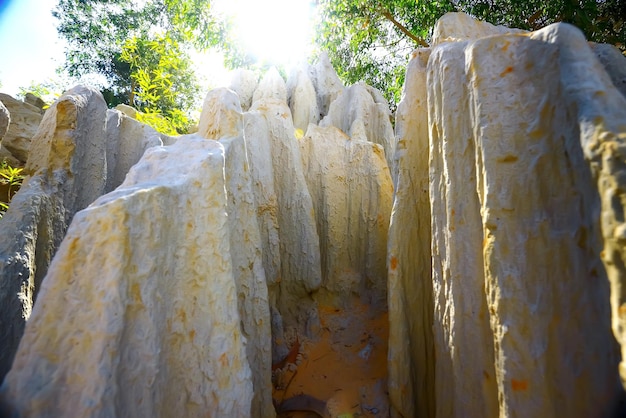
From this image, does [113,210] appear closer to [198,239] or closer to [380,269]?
[198,239]

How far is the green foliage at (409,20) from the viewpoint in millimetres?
6047

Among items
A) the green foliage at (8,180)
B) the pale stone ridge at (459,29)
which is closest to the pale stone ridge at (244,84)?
the green foliage at (8,180)

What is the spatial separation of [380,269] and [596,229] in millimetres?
3786

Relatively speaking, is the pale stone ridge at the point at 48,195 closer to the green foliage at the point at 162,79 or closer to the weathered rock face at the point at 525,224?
the green foliage at the point at 162,79

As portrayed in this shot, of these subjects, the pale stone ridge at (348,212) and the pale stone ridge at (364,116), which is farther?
the pale stone ridge at (364,116)

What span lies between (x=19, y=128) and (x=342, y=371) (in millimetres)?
7556

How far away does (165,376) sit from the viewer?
6.88 ft

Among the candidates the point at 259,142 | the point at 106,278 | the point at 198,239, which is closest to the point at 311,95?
the point at 259,142

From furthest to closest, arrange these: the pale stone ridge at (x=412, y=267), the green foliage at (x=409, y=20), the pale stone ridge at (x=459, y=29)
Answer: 1. the green foliage at (x=409, y=20)
2. the pale stone ridge at (x=459, y=29)
3. the pale stone ridge at (x=412, y=267)

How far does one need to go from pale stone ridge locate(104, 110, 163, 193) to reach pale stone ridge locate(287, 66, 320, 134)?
178 inches

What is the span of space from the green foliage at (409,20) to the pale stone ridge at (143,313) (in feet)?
20.0

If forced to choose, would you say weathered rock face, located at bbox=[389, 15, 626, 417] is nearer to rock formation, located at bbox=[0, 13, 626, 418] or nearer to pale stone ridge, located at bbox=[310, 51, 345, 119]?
rock formation, located at bbox=[0, 13, 626, 418]

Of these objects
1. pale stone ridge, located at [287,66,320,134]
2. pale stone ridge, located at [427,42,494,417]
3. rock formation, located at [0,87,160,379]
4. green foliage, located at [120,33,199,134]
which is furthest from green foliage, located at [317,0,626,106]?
rock formation, located at [0,87,160,379]

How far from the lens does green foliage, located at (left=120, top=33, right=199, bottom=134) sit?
6504mm
